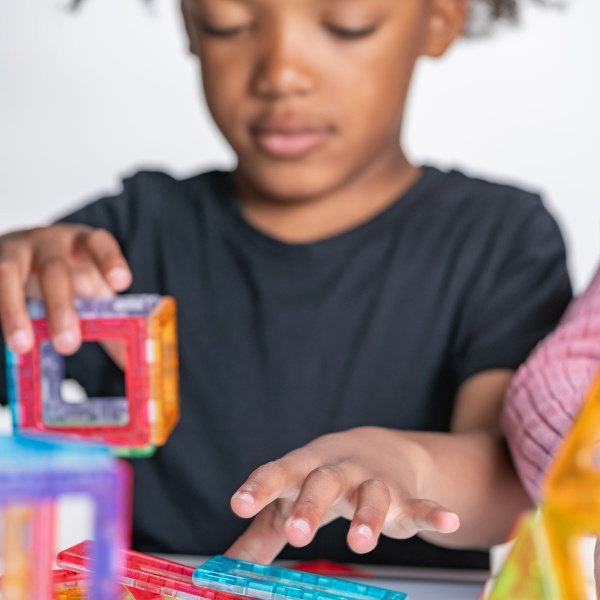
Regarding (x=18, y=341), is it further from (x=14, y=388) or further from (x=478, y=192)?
(x=478, y=192)

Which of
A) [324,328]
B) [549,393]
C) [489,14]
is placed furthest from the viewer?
[489,14]

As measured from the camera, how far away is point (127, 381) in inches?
22.0

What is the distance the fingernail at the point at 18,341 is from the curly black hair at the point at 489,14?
0.59 m

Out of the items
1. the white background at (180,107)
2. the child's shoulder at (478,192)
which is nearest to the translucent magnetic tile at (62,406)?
the child's shoulder at (478,192)

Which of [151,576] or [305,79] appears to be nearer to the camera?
[151,576]


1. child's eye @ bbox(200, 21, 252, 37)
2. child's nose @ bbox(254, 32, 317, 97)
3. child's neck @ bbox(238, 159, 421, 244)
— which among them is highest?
child's eye @ bbox(200, 21, 252, 37)

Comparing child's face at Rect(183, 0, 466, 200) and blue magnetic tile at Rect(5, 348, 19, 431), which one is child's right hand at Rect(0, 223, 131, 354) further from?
child's face at Rect(183, 0, 466, 200)

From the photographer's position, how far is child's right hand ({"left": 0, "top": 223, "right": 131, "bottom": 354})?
58 centimetres

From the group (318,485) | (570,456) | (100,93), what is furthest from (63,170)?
(570,456)

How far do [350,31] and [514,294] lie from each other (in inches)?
9.3

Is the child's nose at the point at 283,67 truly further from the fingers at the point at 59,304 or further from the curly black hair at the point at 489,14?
the curly black hair at the point at 489,14

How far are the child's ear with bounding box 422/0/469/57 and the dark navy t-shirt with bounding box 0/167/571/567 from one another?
4.6 inches

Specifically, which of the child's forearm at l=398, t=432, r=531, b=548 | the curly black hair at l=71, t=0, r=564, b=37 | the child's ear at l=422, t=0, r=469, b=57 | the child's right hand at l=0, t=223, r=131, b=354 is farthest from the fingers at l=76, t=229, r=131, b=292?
the curly black hair at l=71, t=0, r=564, b=37

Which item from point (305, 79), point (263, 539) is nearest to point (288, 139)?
point (305, 79)
